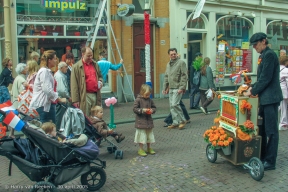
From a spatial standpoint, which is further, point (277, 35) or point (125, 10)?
point (277, 35)

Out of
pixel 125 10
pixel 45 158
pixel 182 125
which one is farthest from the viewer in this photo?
pixel 125 10

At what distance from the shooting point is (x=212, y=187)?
17.0 ft

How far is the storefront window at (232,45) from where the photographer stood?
1691 centimetres

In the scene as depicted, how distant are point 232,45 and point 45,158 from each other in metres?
14.3

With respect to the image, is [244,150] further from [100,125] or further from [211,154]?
[100,125]

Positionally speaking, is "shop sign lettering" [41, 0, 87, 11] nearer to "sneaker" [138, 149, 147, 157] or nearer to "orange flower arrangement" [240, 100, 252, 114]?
"sneaker" [138, 149, 147, 157]

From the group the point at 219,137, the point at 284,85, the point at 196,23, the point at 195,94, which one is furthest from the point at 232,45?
the point at 219,137

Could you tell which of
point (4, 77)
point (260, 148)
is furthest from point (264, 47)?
point (4, 77)

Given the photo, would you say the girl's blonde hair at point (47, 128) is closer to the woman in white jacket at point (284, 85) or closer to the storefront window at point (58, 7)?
the woman in white jacket at point (284, 85)

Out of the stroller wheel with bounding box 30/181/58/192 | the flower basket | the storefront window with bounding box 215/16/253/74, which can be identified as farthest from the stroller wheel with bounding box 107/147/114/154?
the storefront window with bounding box 215/16/253/74

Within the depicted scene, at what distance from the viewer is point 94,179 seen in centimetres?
507

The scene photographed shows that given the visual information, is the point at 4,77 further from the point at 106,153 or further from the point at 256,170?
the point at 256,170

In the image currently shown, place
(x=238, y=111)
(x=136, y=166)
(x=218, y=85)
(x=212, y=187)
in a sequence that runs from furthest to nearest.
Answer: (x=218, y=85) < (x=136, y=166) < (x=238, y=111) < (x=212, y=187)

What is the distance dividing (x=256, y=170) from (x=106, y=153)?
9.27 ft
